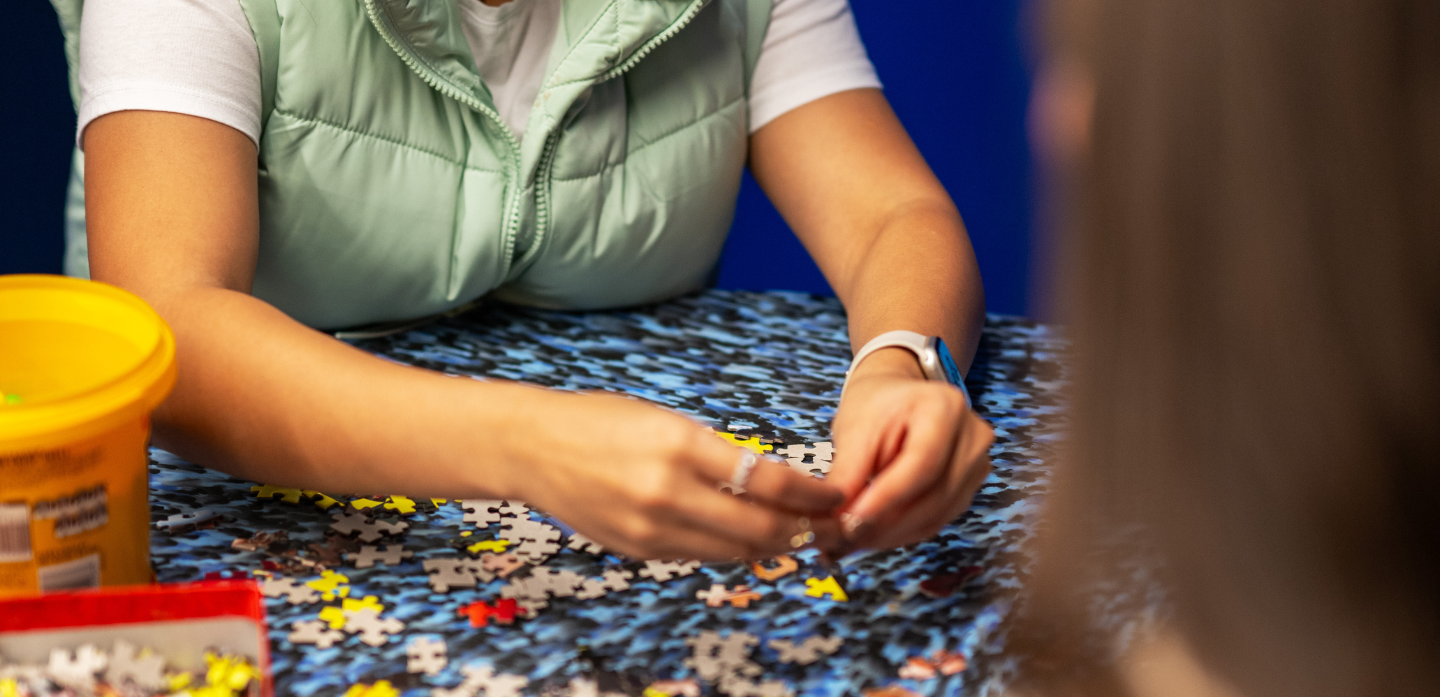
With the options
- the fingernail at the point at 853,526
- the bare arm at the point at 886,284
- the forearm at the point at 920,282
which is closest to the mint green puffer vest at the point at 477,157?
the bare arm at the point at 886,284

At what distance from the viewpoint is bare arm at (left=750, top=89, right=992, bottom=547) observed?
903 millimetres

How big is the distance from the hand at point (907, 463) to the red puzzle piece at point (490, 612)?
0.83ft

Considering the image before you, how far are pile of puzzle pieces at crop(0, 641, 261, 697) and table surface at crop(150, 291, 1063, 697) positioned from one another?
0.04 metres

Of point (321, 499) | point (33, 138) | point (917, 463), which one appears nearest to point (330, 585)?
point (321, 499)

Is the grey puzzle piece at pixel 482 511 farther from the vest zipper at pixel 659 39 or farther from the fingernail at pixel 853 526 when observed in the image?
the vest zipper at pixel 659 39

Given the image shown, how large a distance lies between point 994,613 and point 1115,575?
1.08ft

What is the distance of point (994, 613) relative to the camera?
0.92 meters

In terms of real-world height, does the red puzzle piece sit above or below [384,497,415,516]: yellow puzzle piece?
below

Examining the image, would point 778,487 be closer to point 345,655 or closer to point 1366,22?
point 345,655

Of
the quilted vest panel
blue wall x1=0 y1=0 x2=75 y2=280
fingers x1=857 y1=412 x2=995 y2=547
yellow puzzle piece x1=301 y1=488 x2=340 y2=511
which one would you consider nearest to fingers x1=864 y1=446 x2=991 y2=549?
fingers x1=857 y1=412 x2=995 y2=547

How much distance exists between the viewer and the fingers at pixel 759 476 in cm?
78

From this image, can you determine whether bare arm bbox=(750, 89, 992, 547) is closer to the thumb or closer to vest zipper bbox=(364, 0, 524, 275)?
the thumb

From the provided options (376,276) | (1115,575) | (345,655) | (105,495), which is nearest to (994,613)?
(1115,575)

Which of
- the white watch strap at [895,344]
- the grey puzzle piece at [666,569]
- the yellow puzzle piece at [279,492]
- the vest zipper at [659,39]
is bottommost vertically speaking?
the grey puzzle piece at [666,569]
